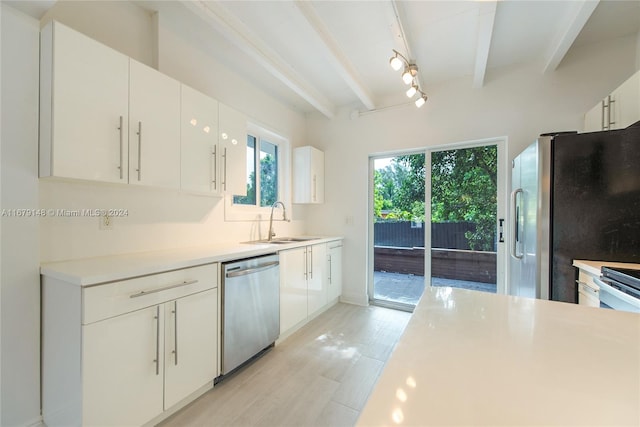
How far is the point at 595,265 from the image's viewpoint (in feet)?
5.05

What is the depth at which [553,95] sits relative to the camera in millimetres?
2574

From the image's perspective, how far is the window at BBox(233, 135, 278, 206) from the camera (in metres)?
3.14

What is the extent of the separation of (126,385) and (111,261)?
0.69 m

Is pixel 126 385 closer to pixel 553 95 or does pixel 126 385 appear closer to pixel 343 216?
pixel 343 216

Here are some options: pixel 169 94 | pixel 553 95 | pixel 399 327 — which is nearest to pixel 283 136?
pixel 169 94

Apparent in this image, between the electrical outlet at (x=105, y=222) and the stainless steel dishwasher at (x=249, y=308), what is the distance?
806 millimetres

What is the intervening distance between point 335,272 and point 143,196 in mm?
2334

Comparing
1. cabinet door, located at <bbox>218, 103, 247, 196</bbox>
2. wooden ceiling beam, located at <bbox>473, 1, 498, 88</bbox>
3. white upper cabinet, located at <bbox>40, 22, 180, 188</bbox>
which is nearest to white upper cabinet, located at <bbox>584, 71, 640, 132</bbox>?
wooden ceiling beam, located at <bbox>473, 1, 498, 88</bbox>

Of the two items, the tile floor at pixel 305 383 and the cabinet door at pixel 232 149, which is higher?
the cabinet door at pixel 232 149

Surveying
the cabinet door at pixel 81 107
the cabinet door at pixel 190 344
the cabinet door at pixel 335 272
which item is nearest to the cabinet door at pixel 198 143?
the cabinet door at pixel 81 107

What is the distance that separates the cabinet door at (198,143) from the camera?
1956mm

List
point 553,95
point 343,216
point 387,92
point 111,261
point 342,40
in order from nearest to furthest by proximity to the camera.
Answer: point 111,261 → point 342,40 → point 553,95 → point 387,92 → point 343,216

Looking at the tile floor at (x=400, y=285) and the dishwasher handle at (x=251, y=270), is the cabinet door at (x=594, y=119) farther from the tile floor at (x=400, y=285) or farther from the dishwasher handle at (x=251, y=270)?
the dishwasher handle at (x=251, y=270)

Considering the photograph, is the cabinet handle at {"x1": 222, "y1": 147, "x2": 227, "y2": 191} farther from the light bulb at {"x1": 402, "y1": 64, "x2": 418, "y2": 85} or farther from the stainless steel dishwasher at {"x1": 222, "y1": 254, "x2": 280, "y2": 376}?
the light bulb at {"x1": 402, "y1": 64, "x2": 418, "y2": 85}
